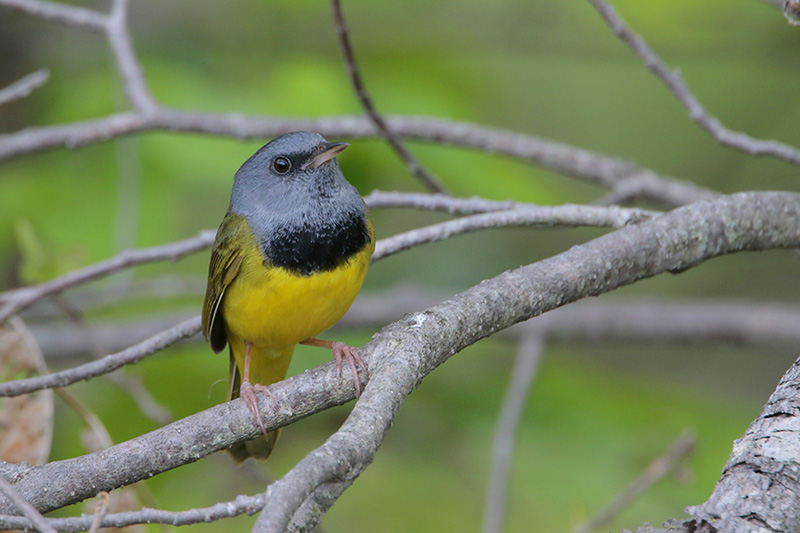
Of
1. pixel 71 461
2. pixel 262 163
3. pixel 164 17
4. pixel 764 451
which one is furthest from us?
pixel 164 17

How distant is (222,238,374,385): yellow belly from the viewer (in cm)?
373

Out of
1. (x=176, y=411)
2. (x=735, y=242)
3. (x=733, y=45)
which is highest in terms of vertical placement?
(x=733, y=45)

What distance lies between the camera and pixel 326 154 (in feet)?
13.8

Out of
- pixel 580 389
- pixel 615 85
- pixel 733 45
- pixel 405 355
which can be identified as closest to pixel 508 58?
pixel 615 85

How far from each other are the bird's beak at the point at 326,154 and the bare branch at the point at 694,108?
1485mm

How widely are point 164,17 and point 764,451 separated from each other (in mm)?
6094

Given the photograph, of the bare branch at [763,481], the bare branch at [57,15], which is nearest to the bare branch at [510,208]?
the bare branch at [763,481]

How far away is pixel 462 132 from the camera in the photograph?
17.3ft

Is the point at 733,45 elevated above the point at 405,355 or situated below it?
above

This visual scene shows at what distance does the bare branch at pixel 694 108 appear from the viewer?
407 cm

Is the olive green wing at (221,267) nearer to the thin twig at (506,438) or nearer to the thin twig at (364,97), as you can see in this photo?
the thin twig at (364,97)

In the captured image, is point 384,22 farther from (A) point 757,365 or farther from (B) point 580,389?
(A) point 757,365

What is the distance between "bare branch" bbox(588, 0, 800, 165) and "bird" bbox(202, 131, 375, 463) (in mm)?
1505

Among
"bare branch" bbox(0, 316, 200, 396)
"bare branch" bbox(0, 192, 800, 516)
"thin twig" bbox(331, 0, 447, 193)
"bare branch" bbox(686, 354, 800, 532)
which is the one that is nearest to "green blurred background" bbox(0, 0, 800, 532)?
"thin twig" bbox(331, 0, 447, 193)
